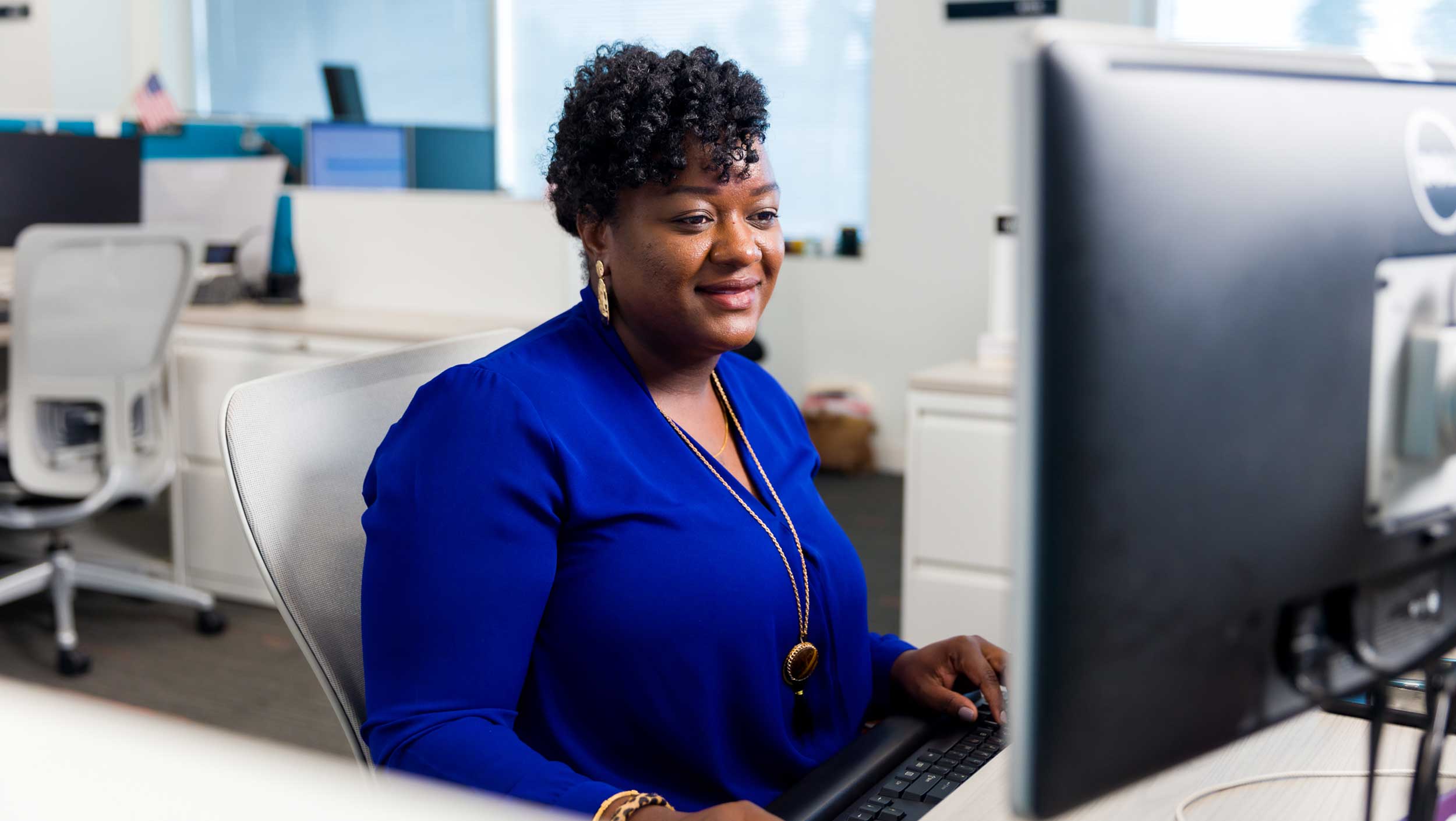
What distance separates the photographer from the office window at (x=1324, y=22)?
402cm

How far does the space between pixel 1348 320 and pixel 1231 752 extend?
0.48m

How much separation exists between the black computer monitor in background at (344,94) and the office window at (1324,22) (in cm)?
268

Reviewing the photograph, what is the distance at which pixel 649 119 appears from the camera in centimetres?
105

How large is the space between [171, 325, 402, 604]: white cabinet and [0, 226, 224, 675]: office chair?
0.18m

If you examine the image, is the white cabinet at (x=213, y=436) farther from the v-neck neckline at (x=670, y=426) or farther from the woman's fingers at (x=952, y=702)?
the woman's fingers at (x=952, y=702)

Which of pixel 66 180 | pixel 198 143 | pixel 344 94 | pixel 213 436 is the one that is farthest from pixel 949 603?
pixel 198 143

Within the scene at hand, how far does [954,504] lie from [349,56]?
15.1ft

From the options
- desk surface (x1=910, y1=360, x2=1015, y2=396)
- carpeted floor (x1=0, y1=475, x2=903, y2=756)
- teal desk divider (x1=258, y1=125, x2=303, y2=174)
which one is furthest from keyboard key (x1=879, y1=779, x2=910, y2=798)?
teal desk divider (x1=258, y1=125, x2=303, y2=174)

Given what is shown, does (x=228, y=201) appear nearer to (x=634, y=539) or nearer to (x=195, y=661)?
(x=195, y=661)

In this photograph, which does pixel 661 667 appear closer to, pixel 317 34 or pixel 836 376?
pixel 836 376

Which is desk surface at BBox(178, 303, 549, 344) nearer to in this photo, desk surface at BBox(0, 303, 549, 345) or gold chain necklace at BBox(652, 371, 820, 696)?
desk surface at BBox(0, 303, 549, 345)

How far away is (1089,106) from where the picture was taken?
0.47 metres

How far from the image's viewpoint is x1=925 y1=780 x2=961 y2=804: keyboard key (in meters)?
0.88

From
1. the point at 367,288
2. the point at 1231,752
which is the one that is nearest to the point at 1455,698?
the point at 1231,752
